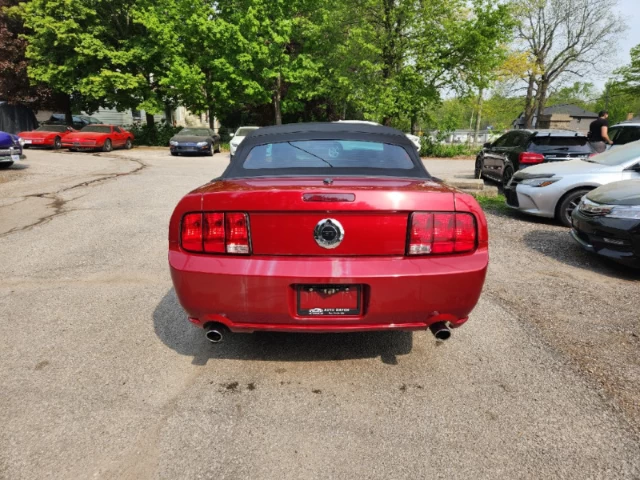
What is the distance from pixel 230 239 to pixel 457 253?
1.36 m

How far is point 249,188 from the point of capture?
2643 millimetres

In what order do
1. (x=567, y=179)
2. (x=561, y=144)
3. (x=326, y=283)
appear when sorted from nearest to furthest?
(x=326, y=283)
(x=567, y=179)
(x=561, y=144)

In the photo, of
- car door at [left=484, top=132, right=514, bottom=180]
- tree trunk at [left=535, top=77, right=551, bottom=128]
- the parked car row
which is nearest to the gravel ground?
car door at [left=484, top=132, right=514, bottom=180]

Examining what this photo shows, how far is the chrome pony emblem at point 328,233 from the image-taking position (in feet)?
8.20

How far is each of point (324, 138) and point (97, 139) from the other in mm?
21456

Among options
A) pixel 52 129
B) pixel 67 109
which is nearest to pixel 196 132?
pixel 52 129

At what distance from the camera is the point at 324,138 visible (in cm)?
368

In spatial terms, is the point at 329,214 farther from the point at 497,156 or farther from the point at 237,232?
the point at 497,156

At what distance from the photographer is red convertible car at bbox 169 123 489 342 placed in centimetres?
250

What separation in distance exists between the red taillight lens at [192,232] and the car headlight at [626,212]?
4.62 metres

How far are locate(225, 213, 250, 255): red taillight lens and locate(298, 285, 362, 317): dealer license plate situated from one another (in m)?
0.41

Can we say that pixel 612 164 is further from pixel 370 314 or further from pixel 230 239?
pixel 230 239

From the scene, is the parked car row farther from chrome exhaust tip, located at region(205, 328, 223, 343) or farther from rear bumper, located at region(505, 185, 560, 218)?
chrome exhaust tip, located at region(205, 328, 223, 343)

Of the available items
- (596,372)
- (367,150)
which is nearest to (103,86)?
(367,150)
